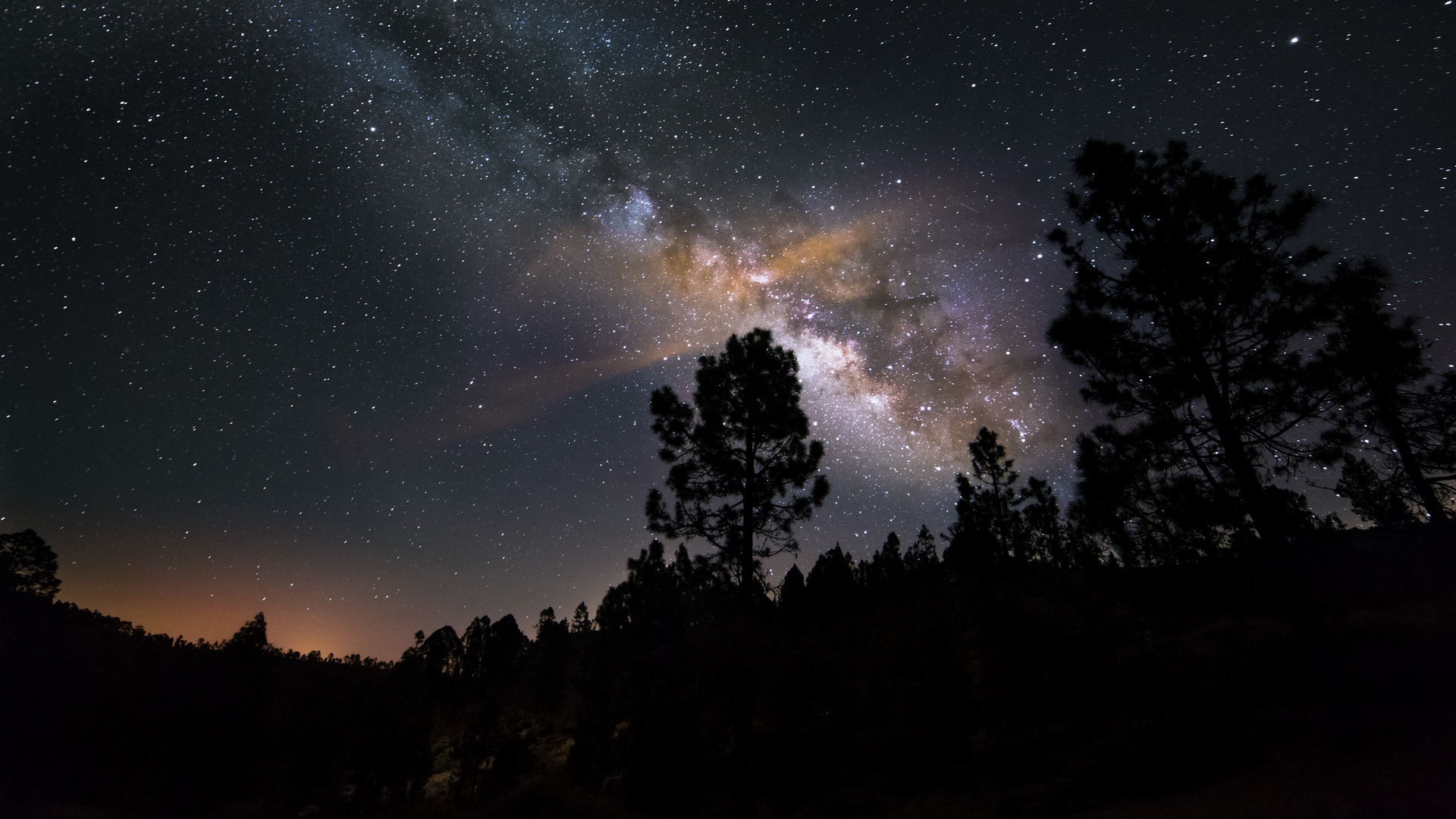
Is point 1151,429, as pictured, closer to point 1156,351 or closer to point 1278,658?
point 1156,351

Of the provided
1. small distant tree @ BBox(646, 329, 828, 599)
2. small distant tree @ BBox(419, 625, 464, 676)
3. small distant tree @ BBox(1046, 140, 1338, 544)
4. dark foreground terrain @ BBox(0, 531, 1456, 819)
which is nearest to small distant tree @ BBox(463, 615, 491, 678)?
small distant tree @ BBox(419, 625, 464, 676)

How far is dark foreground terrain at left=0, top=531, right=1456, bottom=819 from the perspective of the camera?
329 inches

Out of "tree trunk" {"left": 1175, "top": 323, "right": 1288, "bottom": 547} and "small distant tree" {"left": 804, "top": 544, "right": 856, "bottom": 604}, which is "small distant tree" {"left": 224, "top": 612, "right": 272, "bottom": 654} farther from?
"tree trunk" {"left": 1175, "top": 323, "right": 1288, "bottom": 547}

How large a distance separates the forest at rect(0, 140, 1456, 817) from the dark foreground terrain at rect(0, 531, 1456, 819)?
0.09 meters

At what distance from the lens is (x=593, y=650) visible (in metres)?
51.0

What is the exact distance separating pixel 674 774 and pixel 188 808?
2059 centimetres

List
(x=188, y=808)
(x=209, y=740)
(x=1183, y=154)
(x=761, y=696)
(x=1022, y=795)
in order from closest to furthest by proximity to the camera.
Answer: (x=1022, y=795) < (x=1183, y=154) < (x=761, y=696) < (x=188, y=808) < (x=209, y=740)

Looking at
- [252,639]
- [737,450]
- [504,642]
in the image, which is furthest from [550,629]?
[737,450]

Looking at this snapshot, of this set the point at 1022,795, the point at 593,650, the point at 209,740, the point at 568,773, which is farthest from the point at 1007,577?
the point at 593,650

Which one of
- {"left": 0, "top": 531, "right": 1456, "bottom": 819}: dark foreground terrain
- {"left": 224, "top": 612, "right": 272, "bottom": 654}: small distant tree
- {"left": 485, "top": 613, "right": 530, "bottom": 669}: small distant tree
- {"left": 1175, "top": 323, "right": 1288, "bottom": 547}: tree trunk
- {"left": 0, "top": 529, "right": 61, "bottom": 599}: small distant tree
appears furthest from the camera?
{"left": 485, "top": 613, "right": 530, "bottom": 669}: small distant tree

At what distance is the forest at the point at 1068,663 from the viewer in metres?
9.02

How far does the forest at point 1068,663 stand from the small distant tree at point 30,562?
20.0 meters

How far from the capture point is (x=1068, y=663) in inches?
553

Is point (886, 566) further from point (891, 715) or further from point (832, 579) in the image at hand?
point (891, 715)
